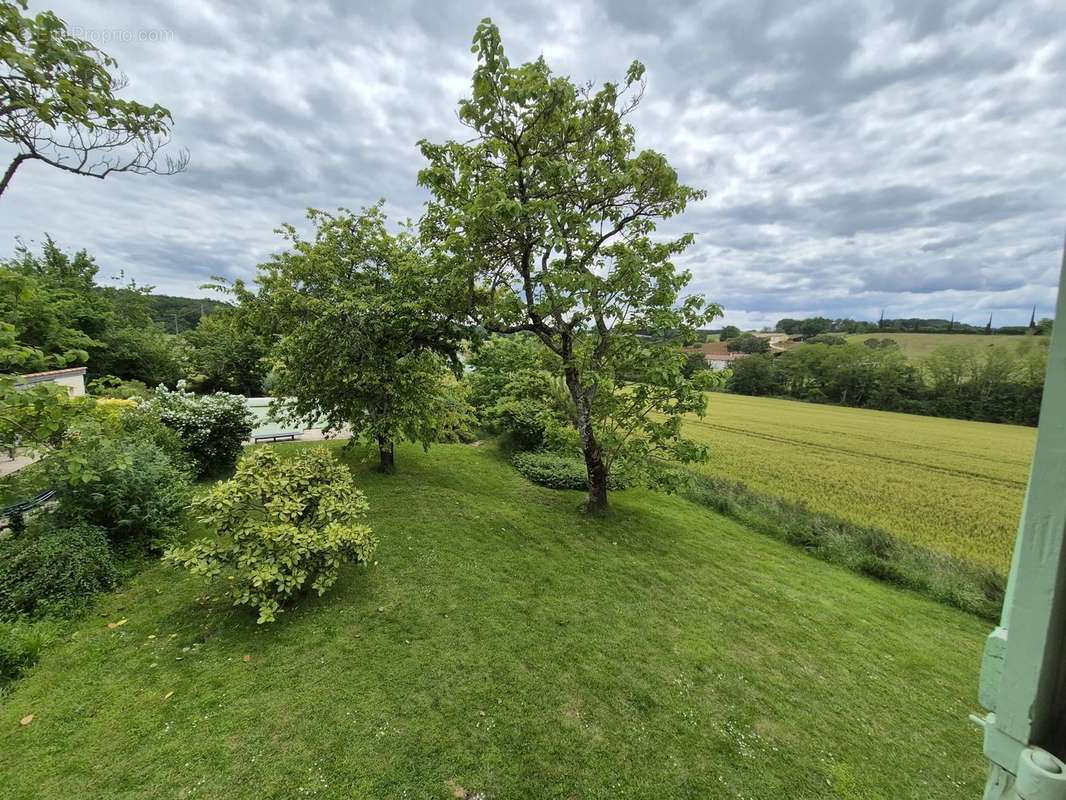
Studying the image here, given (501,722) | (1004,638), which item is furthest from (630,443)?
(1004,638)

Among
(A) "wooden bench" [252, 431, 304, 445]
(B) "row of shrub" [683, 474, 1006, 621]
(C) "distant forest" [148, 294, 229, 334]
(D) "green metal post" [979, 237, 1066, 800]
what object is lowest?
(B) "row of shrub" [683, 474, 1006, 621]

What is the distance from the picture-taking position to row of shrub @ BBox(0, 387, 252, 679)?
3529 millimetres

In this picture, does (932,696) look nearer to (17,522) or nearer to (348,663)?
(348,663)

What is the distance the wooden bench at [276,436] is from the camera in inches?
507

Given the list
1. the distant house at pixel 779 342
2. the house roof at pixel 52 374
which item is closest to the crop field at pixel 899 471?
the house roof at pixel 52 374

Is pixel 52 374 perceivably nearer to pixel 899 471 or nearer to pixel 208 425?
pixel 208 425

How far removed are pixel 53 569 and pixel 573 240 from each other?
7.39m

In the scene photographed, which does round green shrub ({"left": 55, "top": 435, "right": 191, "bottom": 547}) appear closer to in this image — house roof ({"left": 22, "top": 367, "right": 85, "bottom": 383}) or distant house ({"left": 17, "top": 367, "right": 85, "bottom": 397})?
house roof ({"left": 22, "top": 367, "right": 85, "bottom": 383})

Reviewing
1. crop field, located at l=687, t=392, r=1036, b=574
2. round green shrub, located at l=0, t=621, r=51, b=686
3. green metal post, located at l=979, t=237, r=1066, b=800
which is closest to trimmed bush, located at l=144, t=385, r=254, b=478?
round green shrub, located at l=0, t=621, r=51, b=686

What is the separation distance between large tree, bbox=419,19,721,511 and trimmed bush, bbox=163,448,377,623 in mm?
3894

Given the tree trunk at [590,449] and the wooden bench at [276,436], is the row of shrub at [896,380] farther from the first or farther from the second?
the wooden bench at [276,436]

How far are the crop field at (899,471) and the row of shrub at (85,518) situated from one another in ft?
42.7

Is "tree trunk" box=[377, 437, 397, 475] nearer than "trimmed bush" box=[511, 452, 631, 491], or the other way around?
"tree trunk" box=[377, 437, 397, 475]

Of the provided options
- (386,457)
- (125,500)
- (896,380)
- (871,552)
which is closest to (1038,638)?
(125,500)
